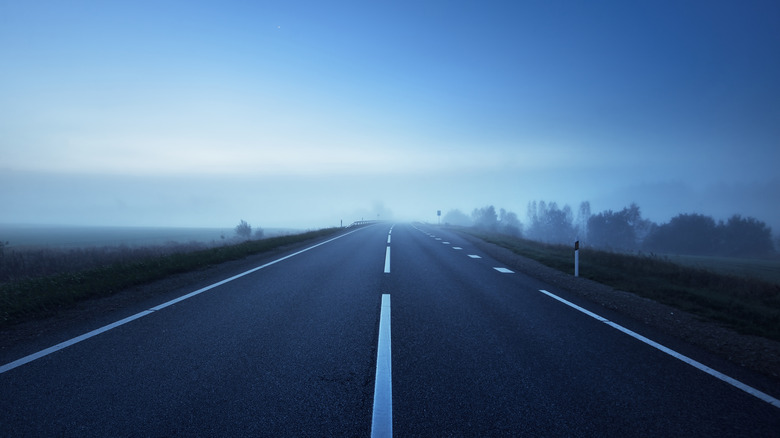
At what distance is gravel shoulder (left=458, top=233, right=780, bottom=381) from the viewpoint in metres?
4.10

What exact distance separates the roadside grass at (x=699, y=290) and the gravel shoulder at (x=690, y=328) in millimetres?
439

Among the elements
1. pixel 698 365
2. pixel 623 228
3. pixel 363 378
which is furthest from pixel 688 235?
pixel 363 378

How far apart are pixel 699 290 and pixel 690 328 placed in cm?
491

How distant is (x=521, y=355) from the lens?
12.7 ft

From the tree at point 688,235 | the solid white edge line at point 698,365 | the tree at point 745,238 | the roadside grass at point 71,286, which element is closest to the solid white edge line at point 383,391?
the solid white edge line at point 698,365

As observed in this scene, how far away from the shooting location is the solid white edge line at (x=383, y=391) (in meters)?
2.41

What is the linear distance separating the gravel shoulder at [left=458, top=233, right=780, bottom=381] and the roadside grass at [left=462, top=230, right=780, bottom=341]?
44cm

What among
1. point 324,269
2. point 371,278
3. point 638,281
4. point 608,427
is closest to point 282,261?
point 324,269

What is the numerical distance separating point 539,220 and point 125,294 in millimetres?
134809

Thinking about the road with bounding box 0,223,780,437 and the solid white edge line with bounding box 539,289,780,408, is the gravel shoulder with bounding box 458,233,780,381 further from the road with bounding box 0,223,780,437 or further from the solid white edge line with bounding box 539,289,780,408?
the solid white edge line with bounding box 539,289,780,408

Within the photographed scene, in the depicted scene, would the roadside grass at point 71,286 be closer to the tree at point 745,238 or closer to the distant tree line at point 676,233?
the distant tree line at point 676,233

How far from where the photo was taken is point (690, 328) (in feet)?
17.5

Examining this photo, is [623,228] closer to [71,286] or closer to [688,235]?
[688,235]

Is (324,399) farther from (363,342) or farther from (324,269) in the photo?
(324,269)
